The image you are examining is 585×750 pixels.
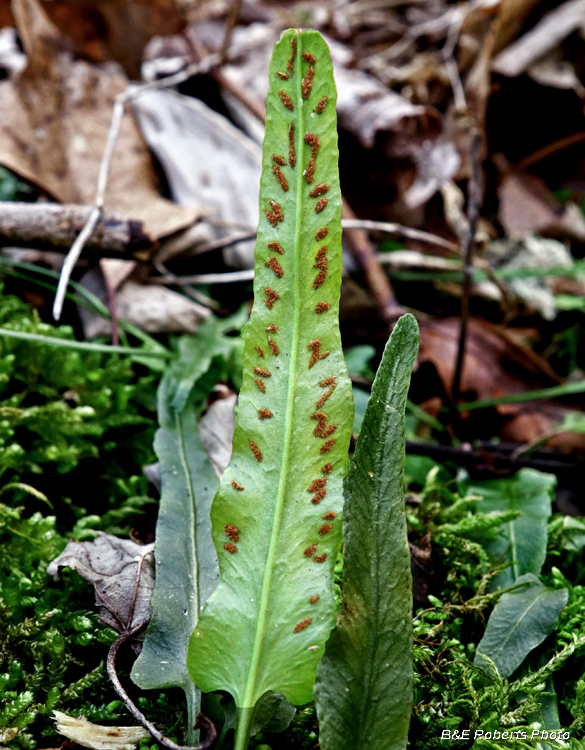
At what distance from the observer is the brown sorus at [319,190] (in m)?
1.05

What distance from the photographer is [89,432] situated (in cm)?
154

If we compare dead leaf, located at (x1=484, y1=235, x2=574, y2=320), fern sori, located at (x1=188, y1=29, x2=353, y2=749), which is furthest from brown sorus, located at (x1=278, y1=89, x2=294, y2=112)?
dead leaf, located at (x1=484, y1=235, x2=574, y2=320)

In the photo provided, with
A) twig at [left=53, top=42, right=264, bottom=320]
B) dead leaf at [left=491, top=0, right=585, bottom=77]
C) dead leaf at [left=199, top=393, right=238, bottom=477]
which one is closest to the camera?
dead leaf at [left=199, top=393, right=238, bottom=477]

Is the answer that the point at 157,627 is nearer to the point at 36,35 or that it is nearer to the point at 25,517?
the point at 25,517

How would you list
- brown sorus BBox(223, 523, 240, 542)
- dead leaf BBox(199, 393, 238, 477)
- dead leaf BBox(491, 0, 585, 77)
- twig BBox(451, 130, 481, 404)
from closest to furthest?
1. brown sorus BBox(223, 523, 240, 542)
2. dead leaf BBox(199, 393, 238, 477)
3. twig BBox(451, 130, 481, 404)
4. dead leaf BBox(491, 0, 585, 77)

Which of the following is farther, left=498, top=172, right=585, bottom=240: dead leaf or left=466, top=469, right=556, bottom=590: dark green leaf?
left=498, top=172, right=585, bottom=240: dead leaf

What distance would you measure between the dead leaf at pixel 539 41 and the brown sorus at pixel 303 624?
295 cm

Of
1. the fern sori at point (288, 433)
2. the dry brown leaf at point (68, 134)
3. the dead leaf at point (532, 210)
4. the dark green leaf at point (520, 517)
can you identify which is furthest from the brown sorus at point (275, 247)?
the dead leaf at point (532, 210)

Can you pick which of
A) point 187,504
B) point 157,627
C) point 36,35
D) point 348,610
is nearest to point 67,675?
point 157,627

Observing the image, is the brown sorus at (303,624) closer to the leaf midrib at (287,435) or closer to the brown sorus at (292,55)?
the leaf midrib at (287,435)

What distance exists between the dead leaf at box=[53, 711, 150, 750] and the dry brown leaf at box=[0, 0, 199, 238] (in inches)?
56.3

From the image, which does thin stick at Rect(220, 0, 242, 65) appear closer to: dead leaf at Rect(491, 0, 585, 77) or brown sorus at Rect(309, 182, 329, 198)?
dead leaf at Rect(491, 0, 585, 77)

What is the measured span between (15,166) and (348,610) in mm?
1841

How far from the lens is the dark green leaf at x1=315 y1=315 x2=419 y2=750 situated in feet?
2.88
